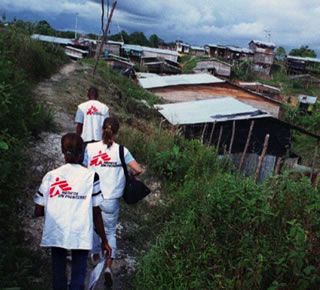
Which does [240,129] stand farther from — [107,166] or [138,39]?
[138,39]

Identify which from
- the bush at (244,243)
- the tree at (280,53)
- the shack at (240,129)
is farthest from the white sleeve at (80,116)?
the tree at (280,53)

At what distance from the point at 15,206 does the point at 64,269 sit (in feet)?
4.04

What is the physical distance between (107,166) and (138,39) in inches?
2534

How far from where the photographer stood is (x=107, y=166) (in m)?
4.04

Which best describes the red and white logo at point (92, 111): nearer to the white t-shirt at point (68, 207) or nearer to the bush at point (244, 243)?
the bush at point (244, 243)

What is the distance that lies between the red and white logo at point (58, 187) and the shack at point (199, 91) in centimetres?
1854

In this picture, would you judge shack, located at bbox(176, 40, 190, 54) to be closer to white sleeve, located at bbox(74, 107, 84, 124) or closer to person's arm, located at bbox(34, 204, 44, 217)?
white sleeve, located at bbox(74, 107, 84, 124)

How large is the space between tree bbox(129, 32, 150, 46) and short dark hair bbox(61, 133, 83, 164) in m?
62.9

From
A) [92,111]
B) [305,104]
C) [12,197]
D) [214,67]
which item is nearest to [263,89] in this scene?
[305,104]

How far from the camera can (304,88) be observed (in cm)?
4484

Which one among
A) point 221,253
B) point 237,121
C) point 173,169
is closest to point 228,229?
point 221,253

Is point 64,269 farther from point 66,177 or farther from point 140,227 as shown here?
point 140,227

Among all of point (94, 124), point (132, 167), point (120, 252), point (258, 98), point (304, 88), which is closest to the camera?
point (132, 167)

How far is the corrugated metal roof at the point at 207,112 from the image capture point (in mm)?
13273
